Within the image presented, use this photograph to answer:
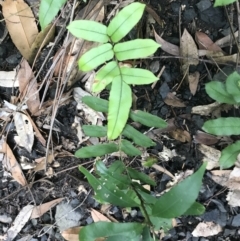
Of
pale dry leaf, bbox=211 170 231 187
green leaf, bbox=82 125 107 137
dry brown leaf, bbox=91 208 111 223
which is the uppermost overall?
green leaf, bbox=82 125 107 137

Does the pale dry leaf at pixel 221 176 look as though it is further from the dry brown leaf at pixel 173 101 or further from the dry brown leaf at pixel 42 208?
the dry brown leaf at pixel 42 208

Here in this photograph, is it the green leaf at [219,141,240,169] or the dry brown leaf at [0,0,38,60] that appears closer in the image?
the green leaf at [219,141,240,169]

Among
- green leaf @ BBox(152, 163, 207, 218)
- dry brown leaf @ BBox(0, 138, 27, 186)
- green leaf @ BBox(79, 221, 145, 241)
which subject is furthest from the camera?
dry brown leaf @ BBox(0, 138, 27, 186)

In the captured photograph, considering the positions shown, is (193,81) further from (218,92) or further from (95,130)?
(95,130)

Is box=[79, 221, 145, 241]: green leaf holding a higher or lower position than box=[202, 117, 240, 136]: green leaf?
lower

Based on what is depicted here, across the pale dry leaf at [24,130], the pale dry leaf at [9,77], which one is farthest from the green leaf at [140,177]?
the pale dry leaf at [9,77]

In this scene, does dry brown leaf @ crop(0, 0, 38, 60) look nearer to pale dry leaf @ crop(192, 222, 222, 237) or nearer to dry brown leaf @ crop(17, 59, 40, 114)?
dry brown leaf @ crop(17, 59, 40, 114)

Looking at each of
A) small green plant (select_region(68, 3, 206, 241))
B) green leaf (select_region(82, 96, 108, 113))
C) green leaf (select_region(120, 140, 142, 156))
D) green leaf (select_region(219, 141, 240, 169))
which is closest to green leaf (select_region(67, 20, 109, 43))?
small green plant (select_region(68, 3, 206, 241))
